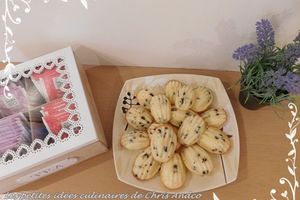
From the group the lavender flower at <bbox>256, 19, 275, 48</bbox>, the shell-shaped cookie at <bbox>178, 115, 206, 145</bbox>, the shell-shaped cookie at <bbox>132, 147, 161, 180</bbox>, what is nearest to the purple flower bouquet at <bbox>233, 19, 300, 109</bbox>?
the lavender flower at <bbox>256, 19, 275, 48</bbox>

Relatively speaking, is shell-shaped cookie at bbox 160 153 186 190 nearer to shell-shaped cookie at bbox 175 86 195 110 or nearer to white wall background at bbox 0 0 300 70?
shell-shaped cookie at bbox 175 86 195 110

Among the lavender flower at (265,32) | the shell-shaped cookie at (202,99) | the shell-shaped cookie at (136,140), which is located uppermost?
the lavender flower at (265,32)

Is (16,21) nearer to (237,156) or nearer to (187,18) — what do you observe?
(187,18)

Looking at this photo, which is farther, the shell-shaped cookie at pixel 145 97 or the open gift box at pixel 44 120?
the shell-shaped cookie at pixel 145 97

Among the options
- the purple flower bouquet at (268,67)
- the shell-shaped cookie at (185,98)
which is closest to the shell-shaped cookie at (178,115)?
the shell-shaped cookie at (185,98)

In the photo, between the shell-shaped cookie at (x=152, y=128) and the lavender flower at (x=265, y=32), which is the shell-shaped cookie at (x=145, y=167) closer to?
the shell-shaped cookie at (x=152, y=128)

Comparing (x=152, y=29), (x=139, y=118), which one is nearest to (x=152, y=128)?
(x=139, y=118)
